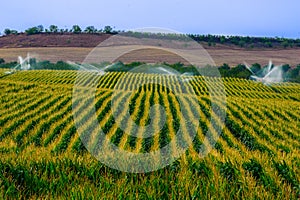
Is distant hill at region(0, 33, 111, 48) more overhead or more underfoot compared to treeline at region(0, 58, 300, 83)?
more overhead

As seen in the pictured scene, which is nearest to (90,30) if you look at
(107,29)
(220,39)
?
(107,29)

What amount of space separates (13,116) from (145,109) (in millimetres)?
8560

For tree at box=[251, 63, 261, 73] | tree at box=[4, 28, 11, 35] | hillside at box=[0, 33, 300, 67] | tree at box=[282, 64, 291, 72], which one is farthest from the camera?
tree at box=[4, 28, 11, 35]

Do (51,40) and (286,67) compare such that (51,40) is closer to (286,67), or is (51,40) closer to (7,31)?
(7,31)

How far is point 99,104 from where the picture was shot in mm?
26547

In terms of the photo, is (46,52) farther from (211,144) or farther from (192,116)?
(211,144)

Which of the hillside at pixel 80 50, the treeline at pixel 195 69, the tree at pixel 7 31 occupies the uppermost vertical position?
the tree at pixel 7 31

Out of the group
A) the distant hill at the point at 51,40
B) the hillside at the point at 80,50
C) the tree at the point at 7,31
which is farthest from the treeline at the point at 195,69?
the tree at the point at 7,31

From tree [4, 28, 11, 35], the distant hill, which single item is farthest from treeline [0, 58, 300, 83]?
tree [4, 28, 11, 35]

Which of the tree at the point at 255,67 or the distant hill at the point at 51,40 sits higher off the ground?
the distant hill at the point at 51,40

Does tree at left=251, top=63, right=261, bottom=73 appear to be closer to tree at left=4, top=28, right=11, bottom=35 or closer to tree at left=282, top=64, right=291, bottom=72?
tree at left=282, top=64, right=291, bottom=72

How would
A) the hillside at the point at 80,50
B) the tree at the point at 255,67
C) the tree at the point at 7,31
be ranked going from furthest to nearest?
1. the tree at the point at 7,31
2. the hillside at the point at 80,50
3. the tree at the point at 255,67

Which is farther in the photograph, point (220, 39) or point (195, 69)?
point (220, 39)

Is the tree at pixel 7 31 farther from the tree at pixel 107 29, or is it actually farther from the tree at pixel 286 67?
the tree at pixel 286 67
